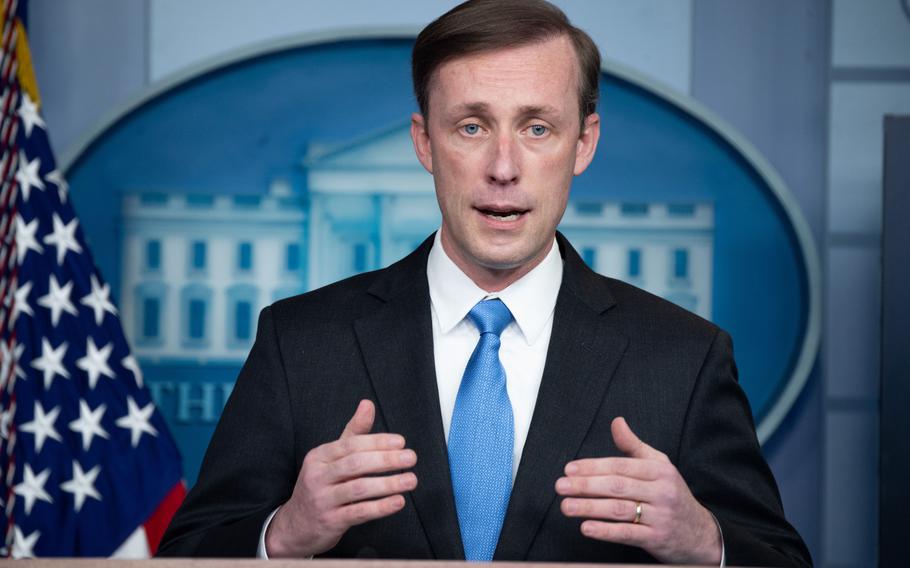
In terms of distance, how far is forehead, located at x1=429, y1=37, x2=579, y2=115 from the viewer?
1.35 meters

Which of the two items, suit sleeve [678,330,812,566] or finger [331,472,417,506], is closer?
finger [331,472,417,506]

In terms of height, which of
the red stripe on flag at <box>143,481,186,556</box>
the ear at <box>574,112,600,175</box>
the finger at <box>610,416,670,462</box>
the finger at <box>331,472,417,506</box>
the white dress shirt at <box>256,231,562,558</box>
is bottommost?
the red stripe on flag at <box>143,481,186,556</box>

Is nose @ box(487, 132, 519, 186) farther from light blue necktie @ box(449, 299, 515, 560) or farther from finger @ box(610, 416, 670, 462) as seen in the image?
finger @ box(610, 416, 670, 462)

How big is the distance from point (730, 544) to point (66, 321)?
1726 mm

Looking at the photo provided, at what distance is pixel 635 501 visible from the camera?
108 centimetres

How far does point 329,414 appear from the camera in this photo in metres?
1.37

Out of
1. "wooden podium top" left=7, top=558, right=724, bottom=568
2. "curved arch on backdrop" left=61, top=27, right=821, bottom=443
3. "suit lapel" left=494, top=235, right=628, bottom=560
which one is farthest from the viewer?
"curved arch on backdrop" left=61, top=27, right=821, bottom=443

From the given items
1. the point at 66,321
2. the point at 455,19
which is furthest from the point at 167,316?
the point at 455,19

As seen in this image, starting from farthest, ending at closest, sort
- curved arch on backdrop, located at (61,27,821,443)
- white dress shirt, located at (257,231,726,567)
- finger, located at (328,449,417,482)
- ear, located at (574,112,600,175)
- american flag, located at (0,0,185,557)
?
curved arch on backdrop, located at (61,27,821,443)
american flag, located at (0,0,185,557)
ear, located at (574,112,600,175)
white dress shirt, located at (257,231,726,567)
finger, located at (328,449,417,482)

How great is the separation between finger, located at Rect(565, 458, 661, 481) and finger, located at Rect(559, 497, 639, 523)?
1.1 inches

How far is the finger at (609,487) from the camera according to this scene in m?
1.05

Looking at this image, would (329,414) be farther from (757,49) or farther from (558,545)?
(757,49)

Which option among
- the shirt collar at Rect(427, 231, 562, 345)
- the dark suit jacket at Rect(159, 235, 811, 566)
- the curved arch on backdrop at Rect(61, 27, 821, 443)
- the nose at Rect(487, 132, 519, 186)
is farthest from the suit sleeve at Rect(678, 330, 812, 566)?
the curved arch on backdrop at Rect(61, 27, 821, 443)

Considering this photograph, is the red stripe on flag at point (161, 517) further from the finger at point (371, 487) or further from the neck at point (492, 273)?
the finger at point (371, 487)
